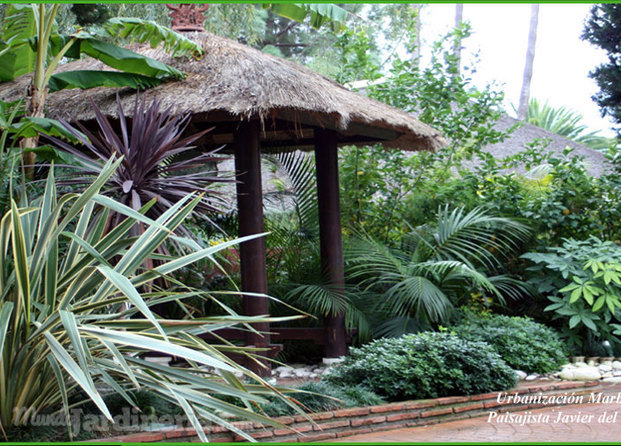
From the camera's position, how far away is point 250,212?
6.96 m

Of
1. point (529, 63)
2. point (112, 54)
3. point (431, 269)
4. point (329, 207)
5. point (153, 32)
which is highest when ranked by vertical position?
point (529, 63)

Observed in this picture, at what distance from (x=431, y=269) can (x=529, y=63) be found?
18.1m

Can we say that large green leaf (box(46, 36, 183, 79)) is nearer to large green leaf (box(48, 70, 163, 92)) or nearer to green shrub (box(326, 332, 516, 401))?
large green leaf (box(48, 70, 163, 92))

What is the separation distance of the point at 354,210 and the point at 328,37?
1255 centimetres

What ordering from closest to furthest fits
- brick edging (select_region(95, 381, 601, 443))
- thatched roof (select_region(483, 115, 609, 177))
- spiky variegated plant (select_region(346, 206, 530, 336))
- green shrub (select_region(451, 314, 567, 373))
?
brick edging (select_region(95, 381, 601, 443))
green shrub (select_region(451, 314, 567, 373))
spiky variegated plant (select_region(346, 206, 530, 336))
thatched roof (select_region(483, 115, 609, 177))

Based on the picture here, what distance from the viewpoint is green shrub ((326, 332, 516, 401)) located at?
18.6 ft

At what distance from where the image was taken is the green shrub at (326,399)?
16.3 feet

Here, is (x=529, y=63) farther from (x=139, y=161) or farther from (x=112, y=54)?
(x=139, y=161)

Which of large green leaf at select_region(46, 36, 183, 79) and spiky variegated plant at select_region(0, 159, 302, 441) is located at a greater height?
large green leaf at select_region(46, 36, 183, 79)

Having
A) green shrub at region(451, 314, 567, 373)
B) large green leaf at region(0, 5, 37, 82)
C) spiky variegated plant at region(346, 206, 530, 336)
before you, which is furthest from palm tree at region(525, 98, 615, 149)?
large green leaf at region(0, 5, 37, 82)

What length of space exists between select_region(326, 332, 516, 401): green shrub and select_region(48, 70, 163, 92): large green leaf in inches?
134

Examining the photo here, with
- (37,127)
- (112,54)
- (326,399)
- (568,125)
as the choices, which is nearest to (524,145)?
(568,125)

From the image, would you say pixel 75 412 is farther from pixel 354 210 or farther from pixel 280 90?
pixel 354 210

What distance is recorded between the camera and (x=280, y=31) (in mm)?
22844
